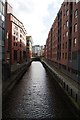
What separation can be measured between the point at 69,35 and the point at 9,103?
24352 mm

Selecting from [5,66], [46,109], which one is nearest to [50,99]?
[46,109]

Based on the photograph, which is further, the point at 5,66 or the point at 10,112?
the point at 5,66

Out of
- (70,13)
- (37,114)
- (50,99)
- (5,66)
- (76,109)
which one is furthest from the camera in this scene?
(70,13)

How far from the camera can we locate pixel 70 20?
3834 cm

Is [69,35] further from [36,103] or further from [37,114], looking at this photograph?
[37,114]

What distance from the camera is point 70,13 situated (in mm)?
38219

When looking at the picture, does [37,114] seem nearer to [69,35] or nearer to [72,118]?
[72,118]

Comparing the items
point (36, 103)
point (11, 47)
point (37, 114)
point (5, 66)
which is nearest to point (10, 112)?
point (37, 114)

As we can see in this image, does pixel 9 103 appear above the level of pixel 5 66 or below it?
below

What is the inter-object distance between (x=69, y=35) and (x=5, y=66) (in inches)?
676

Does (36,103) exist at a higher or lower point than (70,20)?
lower

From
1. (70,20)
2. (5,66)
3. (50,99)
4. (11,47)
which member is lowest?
(50,99)

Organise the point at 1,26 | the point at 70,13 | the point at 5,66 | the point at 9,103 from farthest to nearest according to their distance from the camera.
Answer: the point at 70,13
the point at 1,26
the point at 5,66
the point at 9,103

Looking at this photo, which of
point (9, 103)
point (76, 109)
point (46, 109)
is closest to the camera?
point (76, 109)
